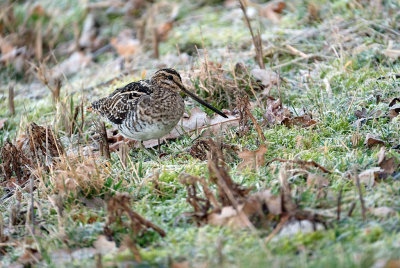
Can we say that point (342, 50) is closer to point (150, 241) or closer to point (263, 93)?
point (263, 93)

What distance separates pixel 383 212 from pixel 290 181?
627 mm

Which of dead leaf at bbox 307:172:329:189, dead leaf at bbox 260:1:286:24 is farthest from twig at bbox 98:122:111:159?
dead leaf at bbox 260:1:286:24

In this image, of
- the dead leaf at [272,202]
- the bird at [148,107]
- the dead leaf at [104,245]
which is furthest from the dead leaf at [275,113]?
the dead leaf at [104,245]

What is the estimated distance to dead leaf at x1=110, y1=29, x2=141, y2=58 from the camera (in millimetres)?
7495

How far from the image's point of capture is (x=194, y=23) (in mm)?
7941

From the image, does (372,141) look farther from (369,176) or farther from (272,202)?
(272,202)

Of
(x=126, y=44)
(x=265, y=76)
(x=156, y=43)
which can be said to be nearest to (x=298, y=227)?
(x=265, y=76)

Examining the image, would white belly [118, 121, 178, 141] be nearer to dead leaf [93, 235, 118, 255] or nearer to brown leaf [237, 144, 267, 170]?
brown leaf [237, 144, 267, 170]

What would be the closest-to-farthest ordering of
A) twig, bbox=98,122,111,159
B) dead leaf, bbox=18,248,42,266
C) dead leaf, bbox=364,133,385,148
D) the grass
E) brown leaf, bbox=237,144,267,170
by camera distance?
the grass
dead leaf, bbox=18,248,42,266
brown leaf, bbox=237,144,267,170
dead leaf, bbox=364,133,385,148
twig, bbox=98,122,111,159

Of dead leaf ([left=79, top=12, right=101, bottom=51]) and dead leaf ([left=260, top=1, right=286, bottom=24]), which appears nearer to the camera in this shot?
dead leaf ([left=260, top=1, right=286, bottom=24])

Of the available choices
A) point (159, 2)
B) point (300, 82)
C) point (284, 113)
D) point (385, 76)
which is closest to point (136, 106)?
point (284, 113)

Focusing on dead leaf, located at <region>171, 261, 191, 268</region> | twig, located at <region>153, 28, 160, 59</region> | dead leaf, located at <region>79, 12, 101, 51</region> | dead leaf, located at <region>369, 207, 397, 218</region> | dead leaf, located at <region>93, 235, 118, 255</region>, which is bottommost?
dead leaf, located at <region>79, 12, 101, 51</region>

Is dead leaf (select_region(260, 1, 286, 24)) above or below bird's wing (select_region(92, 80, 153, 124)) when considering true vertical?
below

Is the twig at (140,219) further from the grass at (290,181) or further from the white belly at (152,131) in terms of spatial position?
the white belly at (152,131)
